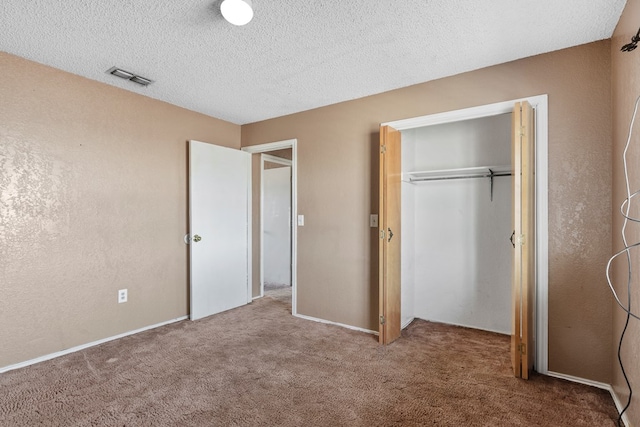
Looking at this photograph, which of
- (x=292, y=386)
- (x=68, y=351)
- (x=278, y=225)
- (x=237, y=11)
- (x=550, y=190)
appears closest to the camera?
(x=237, y=11)

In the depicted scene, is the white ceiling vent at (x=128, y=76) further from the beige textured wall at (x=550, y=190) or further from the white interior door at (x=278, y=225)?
the white interior door at (x=278, y=225)

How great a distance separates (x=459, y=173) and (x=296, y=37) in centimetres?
215

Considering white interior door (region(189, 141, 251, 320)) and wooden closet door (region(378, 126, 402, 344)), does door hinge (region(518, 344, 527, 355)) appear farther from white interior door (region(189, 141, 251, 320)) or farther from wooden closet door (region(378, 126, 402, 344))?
white interior door (region(189, 141, 251, 320))

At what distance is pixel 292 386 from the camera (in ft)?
7.02

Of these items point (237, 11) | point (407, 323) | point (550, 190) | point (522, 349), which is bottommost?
point (407, 323)

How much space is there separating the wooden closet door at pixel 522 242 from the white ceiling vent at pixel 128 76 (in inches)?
117

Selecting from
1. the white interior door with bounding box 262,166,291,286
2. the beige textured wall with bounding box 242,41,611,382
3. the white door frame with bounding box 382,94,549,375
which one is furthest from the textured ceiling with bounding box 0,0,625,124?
the white interior door with bounding box 262,166,291,286

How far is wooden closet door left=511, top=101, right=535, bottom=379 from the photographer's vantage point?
7.18 feet

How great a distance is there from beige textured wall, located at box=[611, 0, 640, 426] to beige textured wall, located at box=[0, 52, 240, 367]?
3638mm

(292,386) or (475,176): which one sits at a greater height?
(475,176)

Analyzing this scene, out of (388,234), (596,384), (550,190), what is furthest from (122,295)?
(596,384)

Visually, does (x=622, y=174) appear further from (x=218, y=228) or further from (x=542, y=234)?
(x=218, y=228)

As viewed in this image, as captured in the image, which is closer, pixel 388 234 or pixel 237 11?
pixel 237 11

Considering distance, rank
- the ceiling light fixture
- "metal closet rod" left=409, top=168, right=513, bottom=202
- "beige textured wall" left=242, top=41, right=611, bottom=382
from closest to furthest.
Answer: the ceiling light fixture
"beige textured wall" left=242, top=41, right=611, bottom=382
"metal closet rod" left=409, top=168, right=513, bottom=202
